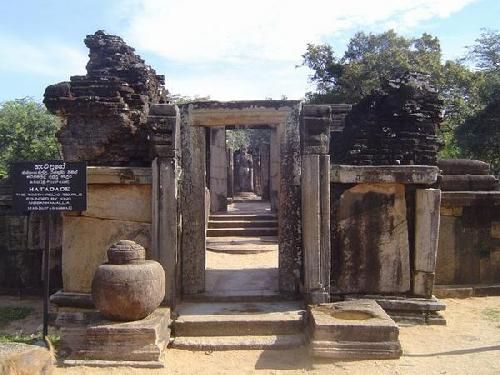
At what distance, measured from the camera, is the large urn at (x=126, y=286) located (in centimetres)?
537

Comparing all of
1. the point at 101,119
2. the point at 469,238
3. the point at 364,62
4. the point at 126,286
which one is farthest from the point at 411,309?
the point at 364,62

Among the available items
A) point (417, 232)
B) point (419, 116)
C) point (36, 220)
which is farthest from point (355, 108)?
point (36, 220)

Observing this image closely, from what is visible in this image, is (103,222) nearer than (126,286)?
No

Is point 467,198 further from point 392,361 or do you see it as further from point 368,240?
point 392,361

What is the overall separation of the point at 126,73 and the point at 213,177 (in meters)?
9.63

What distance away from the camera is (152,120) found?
20.8ft

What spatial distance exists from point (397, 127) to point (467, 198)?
2.00m

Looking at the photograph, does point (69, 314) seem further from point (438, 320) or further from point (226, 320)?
point (438, 320)

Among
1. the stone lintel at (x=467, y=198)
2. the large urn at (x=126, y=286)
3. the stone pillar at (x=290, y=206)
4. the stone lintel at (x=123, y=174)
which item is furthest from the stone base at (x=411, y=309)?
the stone lintel at (x=123, y=174)

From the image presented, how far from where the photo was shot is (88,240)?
259 inches

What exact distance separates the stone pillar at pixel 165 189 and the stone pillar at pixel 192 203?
481mm

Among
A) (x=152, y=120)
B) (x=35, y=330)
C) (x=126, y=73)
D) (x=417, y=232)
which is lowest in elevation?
(x=35, y=330)

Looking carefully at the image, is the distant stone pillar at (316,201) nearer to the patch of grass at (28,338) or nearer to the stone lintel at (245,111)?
the stone lintel at (245,111)

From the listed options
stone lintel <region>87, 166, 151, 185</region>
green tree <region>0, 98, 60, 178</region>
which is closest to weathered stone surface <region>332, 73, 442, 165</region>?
stone lintel <region>87, 166, 151, 185</region>
